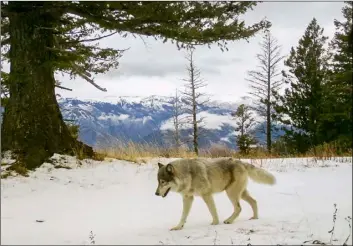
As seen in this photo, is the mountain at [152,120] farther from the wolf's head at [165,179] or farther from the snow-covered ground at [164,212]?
the snow-covered ground at [164,212]

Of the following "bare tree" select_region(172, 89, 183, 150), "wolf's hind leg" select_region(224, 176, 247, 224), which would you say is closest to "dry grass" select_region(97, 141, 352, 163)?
"bare tree" select_region(172, 89, 183, 150)

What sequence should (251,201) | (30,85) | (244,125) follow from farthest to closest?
(30,85)
(251,201)
(244,125)

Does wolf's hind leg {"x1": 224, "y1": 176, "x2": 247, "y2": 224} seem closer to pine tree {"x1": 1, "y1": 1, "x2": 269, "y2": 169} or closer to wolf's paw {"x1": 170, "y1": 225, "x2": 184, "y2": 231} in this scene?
wolf's paw {"x1": 170, "y1": 225, "x2": 184, "y2": 231}

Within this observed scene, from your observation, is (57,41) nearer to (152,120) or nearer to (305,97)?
(152,120)

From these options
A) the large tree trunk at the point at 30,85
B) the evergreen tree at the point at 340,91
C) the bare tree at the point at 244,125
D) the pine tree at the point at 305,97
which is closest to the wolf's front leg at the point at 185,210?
the bare tree at the point at 244,125

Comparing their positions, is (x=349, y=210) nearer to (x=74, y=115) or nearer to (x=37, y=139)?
(x=74, y=115)

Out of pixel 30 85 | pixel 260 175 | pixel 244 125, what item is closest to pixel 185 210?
pixel 260 175
